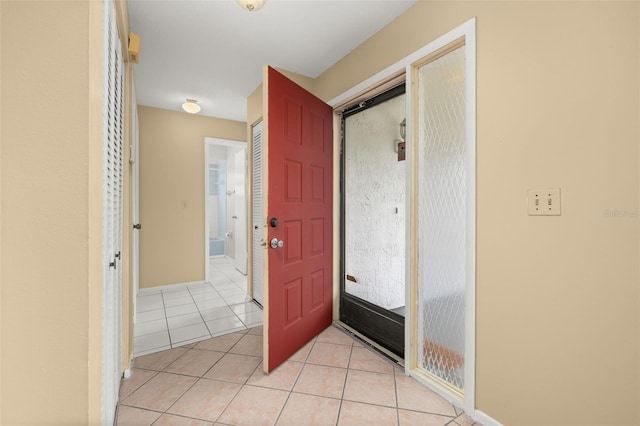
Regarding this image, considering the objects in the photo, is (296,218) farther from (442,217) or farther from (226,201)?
(226,201)

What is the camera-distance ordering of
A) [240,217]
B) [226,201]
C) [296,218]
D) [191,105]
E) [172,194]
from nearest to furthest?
[296,218]
[191,105]
[172,194]
[240,217]
[226,201]

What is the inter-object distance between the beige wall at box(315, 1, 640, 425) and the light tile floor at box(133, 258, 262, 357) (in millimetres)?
2066

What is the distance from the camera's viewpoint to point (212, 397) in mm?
1615

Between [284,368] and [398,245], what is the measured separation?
4.40ft

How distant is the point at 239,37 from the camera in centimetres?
212

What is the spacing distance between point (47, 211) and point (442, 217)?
1.68 metres

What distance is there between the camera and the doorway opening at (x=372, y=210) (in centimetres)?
242

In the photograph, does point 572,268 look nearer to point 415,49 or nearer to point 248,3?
point 415,49

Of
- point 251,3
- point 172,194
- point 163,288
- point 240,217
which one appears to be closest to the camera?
point 251,3

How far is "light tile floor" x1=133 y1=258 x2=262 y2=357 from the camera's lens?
2.35 metres

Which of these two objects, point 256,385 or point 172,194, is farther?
point 172,194

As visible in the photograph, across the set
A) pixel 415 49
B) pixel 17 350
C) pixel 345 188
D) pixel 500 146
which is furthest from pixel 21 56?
pixel 345 188

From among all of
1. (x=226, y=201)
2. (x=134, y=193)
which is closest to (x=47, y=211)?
(x=134, y=193)

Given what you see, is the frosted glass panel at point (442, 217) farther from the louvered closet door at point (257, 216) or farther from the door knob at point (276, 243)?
the louvered closet door at point (257, 216)
